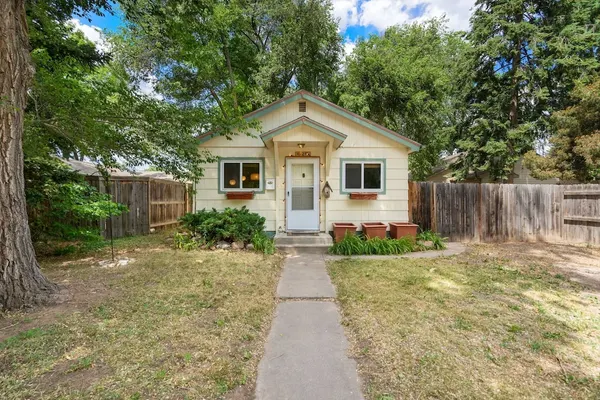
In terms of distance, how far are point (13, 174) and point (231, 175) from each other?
15.8 feet

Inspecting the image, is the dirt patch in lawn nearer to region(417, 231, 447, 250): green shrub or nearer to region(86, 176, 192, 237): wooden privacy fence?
region(417, 231, 447, 250): green shrub

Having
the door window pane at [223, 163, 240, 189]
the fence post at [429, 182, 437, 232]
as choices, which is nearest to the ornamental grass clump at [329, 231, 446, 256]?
the fence post at [429, 182, 437, 232]

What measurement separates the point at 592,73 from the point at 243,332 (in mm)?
18153

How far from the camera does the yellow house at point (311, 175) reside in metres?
7.74

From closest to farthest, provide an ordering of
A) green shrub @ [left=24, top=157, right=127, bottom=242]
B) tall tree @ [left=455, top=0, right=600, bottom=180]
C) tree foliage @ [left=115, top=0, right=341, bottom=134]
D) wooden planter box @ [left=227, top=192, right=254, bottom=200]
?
green shrub @ [left=24, top=157, right=127, bottom=242] → wooden planter box @ [left=227, top=192, right=254, bottom=200] → tall tree @ [left=455, top=0, right=600, bottom=180] → tree foliage @ [left=115, top=0, right=341, bottom=134]

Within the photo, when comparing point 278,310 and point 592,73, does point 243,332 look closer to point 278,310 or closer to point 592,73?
point 278,310

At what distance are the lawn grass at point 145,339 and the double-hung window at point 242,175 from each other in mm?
3481

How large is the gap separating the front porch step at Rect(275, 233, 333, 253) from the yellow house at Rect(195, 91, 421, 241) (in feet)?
2.13

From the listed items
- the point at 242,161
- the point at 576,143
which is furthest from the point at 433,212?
the point at 576,143

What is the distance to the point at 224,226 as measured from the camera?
6.68 m

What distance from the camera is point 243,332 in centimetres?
281

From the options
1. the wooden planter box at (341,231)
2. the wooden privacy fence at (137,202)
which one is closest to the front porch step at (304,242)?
the wooden planter box at (341,231)

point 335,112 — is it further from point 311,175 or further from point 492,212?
point 492,212

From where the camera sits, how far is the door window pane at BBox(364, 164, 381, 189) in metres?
7.92
